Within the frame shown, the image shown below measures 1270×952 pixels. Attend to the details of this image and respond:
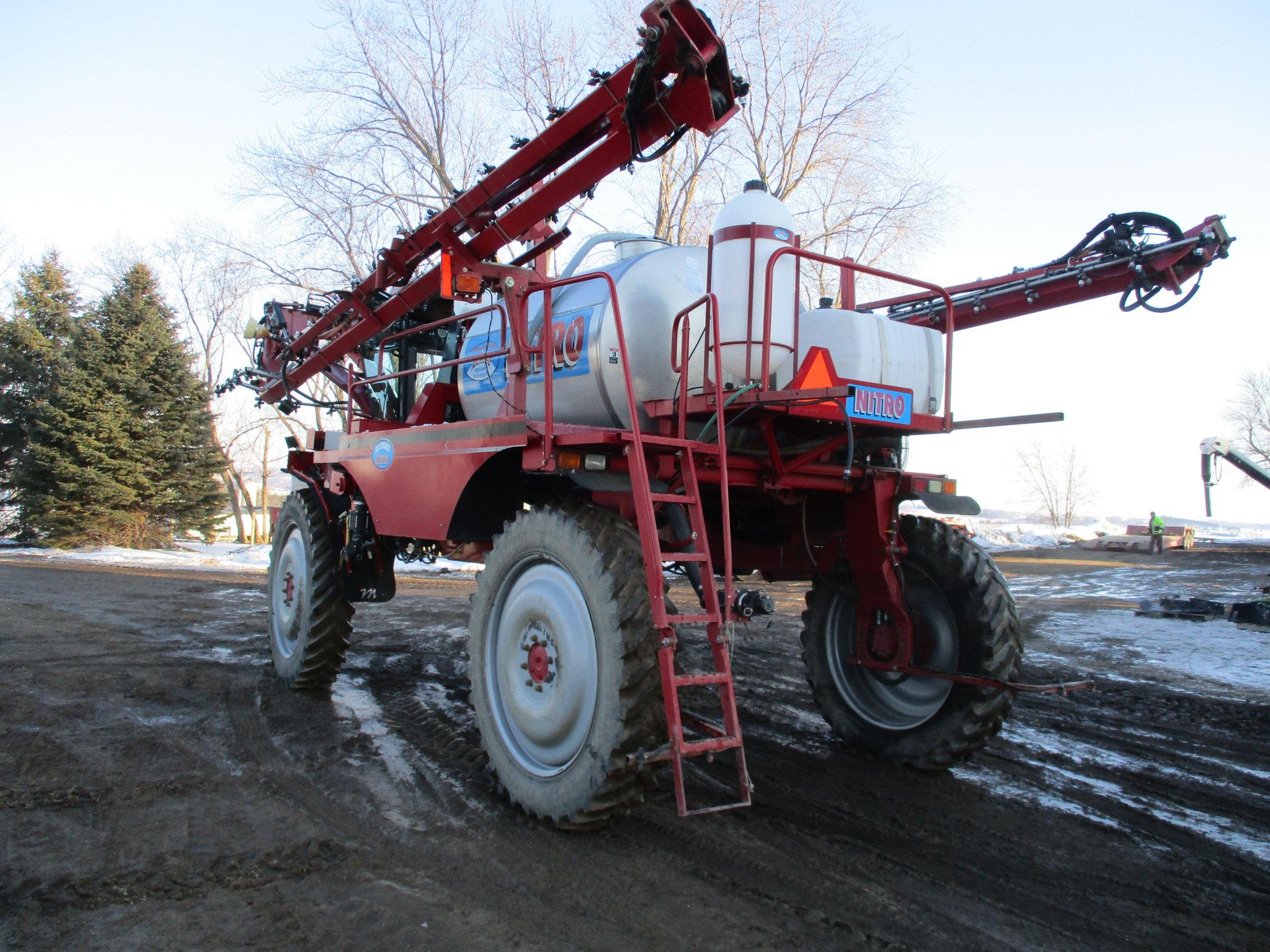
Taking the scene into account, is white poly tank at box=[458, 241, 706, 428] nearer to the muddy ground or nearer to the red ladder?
the red ladder

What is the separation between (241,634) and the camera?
9.62 metres

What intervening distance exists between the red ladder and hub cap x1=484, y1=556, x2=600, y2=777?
40cm

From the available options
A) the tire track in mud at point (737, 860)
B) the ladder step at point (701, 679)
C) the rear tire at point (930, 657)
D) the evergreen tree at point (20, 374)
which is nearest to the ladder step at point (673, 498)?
the ladder step at point (701, 679)

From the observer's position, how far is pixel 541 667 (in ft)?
13.9

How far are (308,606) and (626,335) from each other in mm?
3596

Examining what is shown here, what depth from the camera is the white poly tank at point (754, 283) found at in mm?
4702

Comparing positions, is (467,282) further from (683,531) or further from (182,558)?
(182,558)

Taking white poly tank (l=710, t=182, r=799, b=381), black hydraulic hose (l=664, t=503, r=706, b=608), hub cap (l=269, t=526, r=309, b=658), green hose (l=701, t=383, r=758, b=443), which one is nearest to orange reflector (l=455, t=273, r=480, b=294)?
white poly tank (l=710, t=182, r=799, b=381)

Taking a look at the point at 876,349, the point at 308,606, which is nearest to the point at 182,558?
the point at 308,606

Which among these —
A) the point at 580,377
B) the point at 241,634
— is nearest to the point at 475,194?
the point at 580,377

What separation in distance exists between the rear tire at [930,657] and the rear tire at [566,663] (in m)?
2.15

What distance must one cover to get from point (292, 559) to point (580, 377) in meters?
3.65

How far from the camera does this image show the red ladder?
3.54 metres

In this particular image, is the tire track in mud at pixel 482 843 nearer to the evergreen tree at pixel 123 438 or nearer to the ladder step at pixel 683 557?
the ladder step at pixel 683 557
